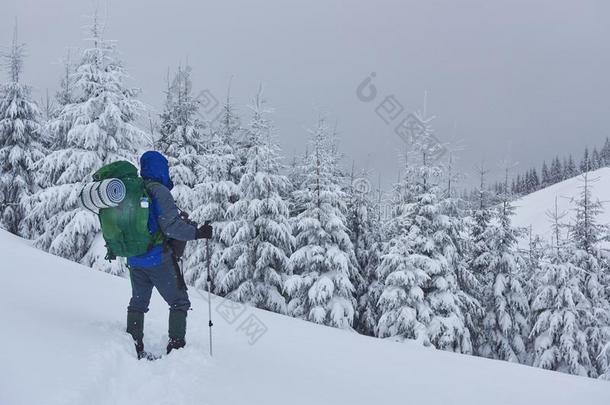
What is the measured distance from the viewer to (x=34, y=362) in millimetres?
3824

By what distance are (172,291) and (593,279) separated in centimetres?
2563

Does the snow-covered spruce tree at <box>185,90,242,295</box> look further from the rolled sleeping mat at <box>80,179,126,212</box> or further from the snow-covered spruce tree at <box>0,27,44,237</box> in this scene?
the rolled sleeping mat at <box>80,179,126,212</box>

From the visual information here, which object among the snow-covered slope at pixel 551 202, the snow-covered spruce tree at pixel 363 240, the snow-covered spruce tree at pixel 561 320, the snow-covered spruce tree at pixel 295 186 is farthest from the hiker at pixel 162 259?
the snow-covered slope at pixel 551 202

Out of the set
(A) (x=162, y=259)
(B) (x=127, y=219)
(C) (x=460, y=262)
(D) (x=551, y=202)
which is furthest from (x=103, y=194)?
(D) (x=551, y=202)

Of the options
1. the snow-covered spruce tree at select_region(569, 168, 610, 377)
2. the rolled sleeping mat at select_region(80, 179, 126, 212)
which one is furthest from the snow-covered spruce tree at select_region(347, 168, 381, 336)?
the rolled sleeping mat at select_region(80, 179, 126, 212)

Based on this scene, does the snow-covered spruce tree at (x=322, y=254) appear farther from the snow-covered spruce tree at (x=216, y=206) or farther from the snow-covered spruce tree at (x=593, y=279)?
the snow-covered spruce tree at (x=593, y=279)

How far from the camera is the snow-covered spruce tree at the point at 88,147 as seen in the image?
53.6ft

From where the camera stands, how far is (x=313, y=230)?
832 inches

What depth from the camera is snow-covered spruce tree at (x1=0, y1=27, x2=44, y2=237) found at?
2325cm

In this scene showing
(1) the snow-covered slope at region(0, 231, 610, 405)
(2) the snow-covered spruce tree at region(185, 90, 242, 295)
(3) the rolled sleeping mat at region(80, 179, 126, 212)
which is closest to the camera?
(1) the snow-covered slope at region(0, 231, 610, 405)

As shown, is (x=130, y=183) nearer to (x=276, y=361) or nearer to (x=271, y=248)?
(x=276, y=361)

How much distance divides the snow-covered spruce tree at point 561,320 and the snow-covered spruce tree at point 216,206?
16527 mm

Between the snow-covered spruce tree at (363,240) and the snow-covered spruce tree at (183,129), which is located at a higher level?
the snow-covered spruce tree at (183,129)

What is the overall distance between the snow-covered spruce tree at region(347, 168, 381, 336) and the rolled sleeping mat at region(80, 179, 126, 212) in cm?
2055
